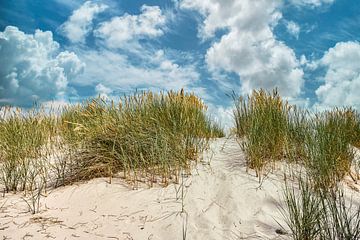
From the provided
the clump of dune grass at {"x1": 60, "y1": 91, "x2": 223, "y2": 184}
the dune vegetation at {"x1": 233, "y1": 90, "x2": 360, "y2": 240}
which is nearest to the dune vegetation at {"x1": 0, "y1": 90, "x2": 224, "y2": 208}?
the clump of dune grass at {"x1": 60, "y1": 91, "x2": 223, "y2": 184}

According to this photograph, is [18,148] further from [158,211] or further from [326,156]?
[326,156]

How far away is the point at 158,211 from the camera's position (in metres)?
4.07

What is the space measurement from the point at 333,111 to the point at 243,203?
13.7 feet

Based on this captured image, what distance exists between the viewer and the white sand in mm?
3760

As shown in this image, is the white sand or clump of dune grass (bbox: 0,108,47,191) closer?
the white sand

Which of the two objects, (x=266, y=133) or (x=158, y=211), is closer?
(x=158, y=211)

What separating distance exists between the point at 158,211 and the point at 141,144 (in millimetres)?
1259

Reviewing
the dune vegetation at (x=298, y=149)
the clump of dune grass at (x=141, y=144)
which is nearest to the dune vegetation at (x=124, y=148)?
the clump of dune grass at (x=141, y=144)

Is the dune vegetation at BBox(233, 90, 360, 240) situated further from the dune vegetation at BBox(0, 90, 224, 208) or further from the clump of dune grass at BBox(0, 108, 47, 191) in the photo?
the clump of dune grass at BBox(0, 108, 47, 191)

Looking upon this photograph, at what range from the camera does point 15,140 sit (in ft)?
19.7

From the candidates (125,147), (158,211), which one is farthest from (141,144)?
(158,211)

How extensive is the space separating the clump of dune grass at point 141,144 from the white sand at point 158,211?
0.24 m

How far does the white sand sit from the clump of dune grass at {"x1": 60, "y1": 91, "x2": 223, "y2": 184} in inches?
9.4

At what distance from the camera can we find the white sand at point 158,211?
3760 mm
